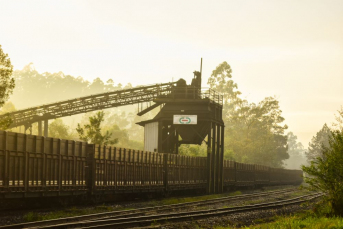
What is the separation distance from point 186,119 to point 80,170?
18087mm

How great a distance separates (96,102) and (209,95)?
11778 millimetres

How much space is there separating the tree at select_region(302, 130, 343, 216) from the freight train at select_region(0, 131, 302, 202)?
9.66 metres

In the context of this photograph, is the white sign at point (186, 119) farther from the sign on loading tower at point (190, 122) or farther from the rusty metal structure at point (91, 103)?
the rusty metal structure at point (91, 103)

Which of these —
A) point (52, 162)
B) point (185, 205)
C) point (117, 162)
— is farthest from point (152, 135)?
point (52, 162)

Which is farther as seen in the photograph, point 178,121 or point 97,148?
point 178,121

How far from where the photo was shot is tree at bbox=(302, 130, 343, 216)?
19047mm

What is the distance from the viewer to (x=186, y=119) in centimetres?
3934

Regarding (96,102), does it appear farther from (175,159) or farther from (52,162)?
(52,162)

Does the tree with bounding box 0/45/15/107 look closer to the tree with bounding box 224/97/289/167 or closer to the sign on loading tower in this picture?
the sign on loading tower

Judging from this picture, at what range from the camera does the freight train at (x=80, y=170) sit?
17578 millimetres

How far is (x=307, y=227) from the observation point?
14.9 meters

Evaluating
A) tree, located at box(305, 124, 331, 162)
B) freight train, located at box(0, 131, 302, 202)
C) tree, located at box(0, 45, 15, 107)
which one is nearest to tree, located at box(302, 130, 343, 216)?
freight train, located at box(0, 131, 302, 202)

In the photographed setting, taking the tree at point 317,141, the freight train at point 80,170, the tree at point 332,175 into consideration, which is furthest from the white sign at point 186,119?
the tree at point 317,141

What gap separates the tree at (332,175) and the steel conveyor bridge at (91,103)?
21.9 metres
